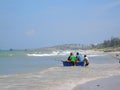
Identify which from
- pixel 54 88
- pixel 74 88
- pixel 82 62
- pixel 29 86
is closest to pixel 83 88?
pixel 74 88

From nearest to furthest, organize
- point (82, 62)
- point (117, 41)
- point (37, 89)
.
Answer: point (37, 89) → point (82, 62) → point (117, 41)

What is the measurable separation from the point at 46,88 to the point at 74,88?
4.21 ft

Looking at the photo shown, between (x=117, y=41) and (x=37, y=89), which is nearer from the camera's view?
(x=37, y=89)

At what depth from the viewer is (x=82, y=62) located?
99.2 ft


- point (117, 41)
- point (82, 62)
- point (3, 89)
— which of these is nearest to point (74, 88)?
point (3, 89)

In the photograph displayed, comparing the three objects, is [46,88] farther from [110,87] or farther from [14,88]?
[110,87]

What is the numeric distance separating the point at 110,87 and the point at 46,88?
2916mm

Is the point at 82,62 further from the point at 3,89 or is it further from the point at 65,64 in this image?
the point at 3,89

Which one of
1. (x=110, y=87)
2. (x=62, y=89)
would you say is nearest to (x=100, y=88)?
(x=110, y=87)

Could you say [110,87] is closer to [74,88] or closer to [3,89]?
[74,88]

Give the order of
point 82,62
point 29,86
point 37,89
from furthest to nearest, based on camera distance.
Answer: point 82,62 → point 29,86 → point 37,89

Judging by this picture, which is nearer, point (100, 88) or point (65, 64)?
point (100, 88)

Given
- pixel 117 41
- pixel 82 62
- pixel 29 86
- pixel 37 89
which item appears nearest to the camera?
pixel 37 89

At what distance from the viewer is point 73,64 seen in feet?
100
